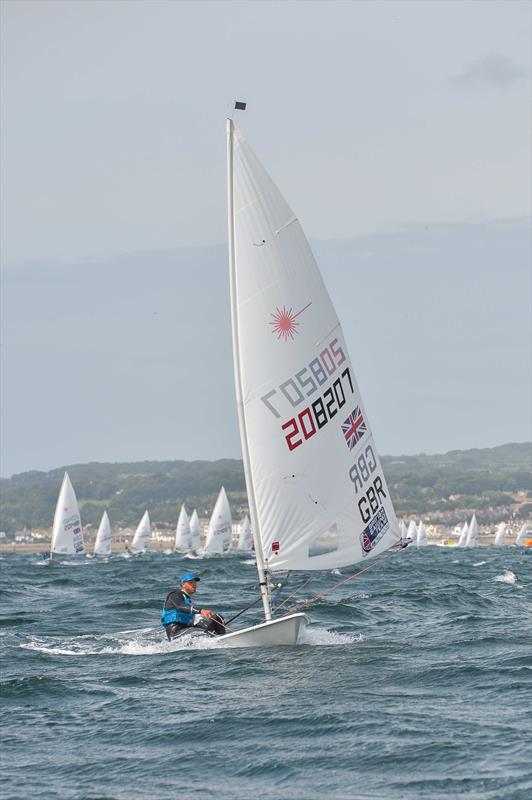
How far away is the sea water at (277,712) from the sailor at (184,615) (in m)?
0.31

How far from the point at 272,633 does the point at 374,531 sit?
2737mm

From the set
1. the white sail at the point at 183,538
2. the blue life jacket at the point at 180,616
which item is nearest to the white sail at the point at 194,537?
the white sail at the point at 183,538

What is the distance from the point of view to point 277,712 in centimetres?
1402

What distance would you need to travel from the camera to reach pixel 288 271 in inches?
733

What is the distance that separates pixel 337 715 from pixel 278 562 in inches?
195

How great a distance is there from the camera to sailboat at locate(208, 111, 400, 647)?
18.2 metres

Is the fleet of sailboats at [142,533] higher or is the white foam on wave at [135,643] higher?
the fleet of sailboats at [142,533]

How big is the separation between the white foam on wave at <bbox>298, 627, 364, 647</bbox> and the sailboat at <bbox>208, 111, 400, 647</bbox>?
672mm

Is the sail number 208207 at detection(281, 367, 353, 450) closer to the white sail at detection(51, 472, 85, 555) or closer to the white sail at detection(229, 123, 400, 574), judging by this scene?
the white sail at detection(229, 123, 400, 574)

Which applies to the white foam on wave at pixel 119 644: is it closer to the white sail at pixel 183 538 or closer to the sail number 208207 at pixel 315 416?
the sail number 208207 at pixel 315 416

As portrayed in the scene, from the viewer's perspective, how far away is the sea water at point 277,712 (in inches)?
438

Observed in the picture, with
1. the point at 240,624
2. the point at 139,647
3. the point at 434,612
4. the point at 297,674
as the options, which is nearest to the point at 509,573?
the point at 434,612

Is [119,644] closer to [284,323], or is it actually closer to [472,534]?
[284,323]

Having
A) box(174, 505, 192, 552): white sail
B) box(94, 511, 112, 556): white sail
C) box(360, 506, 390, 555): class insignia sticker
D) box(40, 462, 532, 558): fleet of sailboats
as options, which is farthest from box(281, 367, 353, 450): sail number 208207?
box(174, 505, 192, 552): white sail
